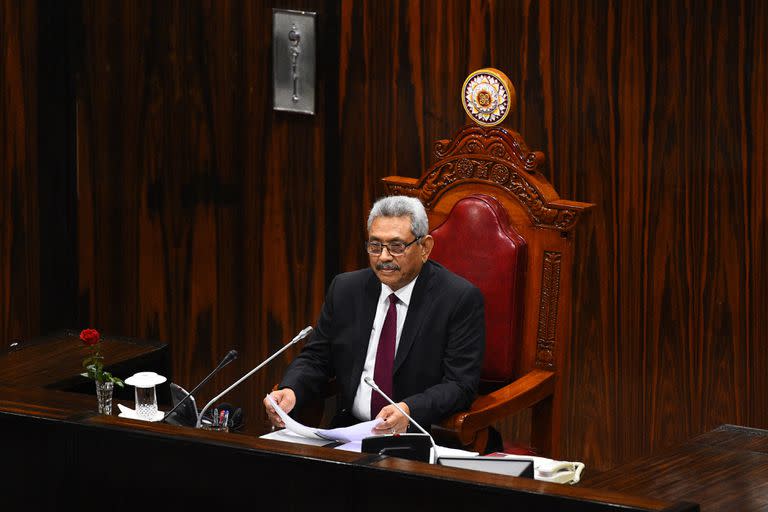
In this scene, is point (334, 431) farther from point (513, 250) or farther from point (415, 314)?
point (513, 250)

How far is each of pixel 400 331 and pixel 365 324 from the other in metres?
0.09

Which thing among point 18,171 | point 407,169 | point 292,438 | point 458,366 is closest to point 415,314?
point 458,366

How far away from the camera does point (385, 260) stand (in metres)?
3.15

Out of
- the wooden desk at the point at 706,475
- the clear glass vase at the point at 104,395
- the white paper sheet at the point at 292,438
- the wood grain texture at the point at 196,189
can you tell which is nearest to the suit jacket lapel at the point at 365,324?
the white paper sheet at the point at 292,438

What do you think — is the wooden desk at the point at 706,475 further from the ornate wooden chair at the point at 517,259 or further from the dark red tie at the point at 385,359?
the dark red tie at the point at 385,359

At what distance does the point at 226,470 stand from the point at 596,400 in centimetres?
212

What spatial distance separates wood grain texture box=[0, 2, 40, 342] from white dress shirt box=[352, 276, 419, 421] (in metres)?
2.03

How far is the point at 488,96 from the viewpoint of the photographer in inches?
131

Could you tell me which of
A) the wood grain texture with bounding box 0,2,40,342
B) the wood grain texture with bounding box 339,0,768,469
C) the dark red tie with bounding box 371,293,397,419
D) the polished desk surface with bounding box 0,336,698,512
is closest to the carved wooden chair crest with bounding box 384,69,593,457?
the dark red tie with bounding box 371,293,397,419

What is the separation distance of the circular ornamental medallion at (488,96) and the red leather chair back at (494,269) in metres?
0.21

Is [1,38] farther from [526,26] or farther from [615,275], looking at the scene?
[615,275]

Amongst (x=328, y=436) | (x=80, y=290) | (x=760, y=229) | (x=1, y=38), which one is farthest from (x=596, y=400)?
(x=1, y=38)

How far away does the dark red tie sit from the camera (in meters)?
3.16

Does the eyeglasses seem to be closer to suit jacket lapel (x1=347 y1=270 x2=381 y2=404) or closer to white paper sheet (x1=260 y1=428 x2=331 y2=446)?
suit jacket lapel (x1=347 y1=270 x2=381 y2=404)
